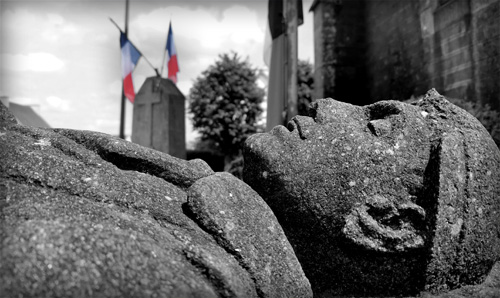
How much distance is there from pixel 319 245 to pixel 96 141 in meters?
1.32

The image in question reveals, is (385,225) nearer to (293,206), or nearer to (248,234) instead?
(293,206)

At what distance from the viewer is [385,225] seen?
2.10 meters

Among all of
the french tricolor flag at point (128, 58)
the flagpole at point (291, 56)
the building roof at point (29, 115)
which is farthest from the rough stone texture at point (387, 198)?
the building roof at point (29, 115)

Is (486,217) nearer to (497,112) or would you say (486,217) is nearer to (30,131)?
(30,131)

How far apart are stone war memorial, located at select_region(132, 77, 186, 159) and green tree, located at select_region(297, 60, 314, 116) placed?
25.2 feet

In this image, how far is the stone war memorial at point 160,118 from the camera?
8805mm

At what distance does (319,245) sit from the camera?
88.9 inches

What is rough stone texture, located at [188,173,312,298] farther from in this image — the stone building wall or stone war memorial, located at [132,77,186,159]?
the stone building wall

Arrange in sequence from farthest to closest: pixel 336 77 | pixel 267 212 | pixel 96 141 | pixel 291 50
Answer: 1. pixel 336 77
2. pixel 291 50
3. pixel 96 141
4. pixel 267 212

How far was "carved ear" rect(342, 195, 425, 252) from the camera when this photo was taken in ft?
6.77

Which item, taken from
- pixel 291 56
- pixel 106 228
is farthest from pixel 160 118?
pixel 106 228

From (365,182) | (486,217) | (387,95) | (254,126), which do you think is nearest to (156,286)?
(365,182)

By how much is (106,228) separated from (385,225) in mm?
1316

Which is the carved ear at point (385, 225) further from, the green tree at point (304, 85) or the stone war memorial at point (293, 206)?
the green tree at point (304, 85)
